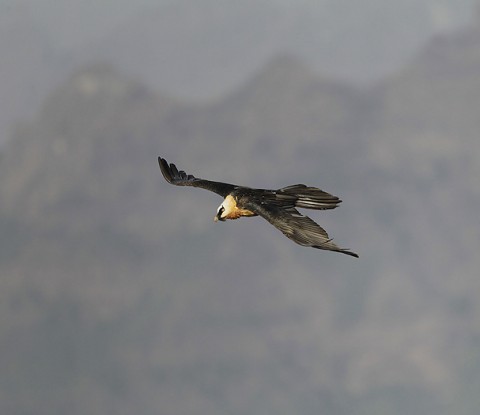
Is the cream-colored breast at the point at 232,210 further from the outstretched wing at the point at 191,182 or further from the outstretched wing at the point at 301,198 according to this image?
the outstretched wing at the point at 301,198

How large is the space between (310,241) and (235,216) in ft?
21.7

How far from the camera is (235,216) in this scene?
38.7m

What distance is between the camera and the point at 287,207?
36.2m

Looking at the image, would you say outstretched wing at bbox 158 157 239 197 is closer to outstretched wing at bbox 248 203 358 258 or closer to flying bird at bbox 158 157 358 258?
flying bird at bbox 158 157 358 258

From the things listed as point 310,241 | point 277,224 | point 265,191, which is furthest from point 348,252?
point 265,191

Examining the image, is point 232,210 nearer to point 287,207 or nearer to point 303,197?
point 287,207

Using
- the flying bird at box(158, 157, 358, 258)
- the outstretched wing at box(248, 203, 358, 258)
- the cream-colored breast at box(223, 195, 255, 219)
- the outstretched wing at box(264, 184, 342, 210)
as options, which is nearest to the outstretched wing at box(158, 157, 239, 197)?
the flying bird at box(158, 157, 358, 258)

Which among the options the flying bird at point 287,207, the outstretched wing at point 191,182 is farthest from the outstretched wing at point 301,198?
the outstretched wing at point 191,182

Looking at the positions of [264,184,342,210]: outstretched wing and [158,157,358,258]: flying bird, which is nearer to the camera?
[158,157,358,258]: flying bird

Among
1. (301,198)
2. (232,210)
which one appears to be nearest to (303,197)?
(301,198)

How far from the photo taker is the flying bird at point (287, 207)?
33.3 m

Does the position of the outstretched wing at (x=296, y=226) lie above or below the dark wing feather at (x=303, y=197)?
below

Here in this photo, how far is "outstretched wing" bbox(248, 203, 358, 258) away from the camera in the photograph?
106 ft

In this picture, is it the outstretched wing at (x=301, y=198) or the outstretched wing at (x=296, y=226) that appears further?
the outstretched wing at (x=301, y=198)
